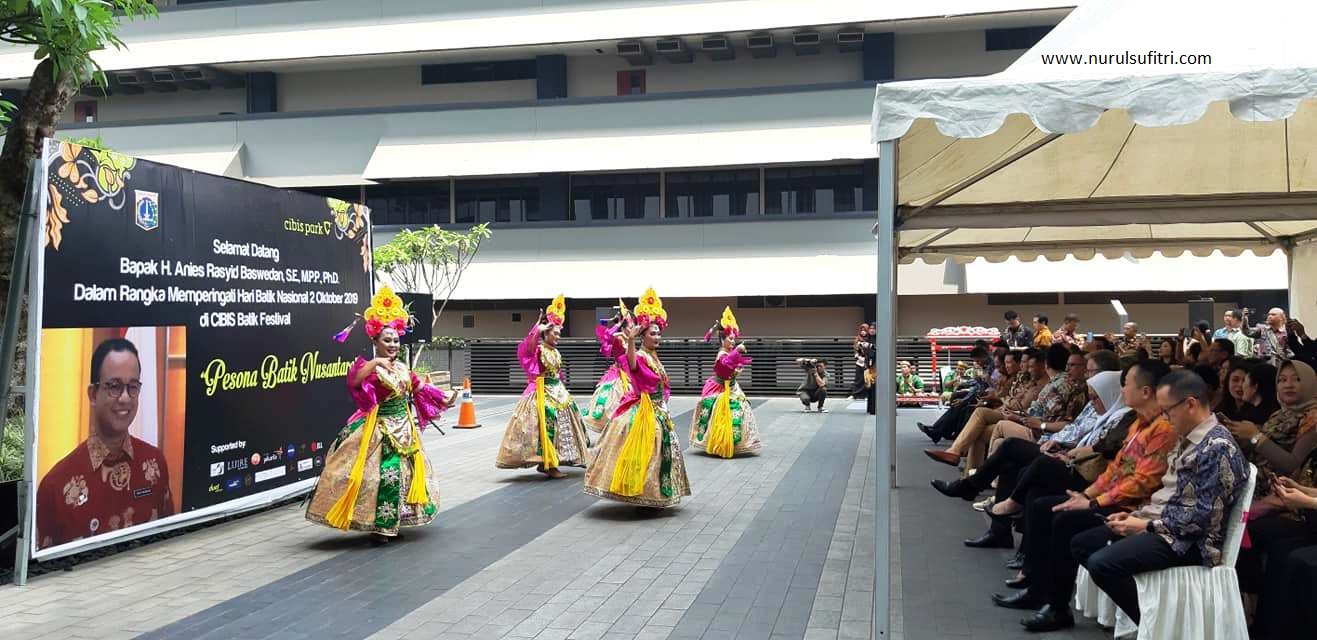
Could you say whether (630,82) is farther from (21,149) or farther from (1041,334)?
(21,149)

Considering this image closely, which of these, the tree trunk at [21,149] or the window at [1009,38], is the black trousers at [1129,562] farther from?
the window at [1009,38]

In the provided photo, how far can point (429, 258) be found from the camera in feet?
74.7

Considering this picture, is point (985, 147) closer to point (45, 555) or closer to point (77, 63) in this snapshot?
point (77, 63)

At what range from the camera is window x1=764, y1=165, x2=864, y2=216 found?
81.6 ft

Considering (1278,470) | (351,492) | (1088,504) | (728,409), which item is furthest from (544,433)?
(1278,470)

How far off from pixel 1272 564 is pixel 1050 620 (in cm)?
116

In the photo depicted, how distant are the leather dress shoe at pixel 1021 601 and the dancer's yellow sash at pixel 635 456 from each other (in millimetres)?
3553

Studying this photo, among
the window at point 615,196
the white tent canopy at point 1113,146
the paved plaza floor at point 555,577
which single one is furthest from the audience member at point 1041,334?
the window at point 615,196

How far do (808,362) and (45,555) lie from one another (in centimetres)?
1449

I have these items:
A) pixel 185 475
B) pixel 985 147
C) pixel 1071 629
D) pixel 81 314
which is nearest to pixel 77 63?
pixel 81 314

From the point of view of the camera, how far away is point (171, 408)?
7836 millimetres

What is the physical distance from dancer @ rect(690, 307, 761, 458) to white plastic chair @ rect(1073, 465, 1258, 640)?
8.27 m

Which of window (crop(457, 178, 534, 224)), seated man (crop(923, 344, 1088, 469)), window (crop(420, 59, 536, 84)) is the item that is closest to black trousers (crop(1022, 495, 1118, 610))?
seated man (crop(923, 344, 1088, 469))

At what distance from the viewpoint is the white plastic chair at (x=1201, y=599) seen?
4410 mm
